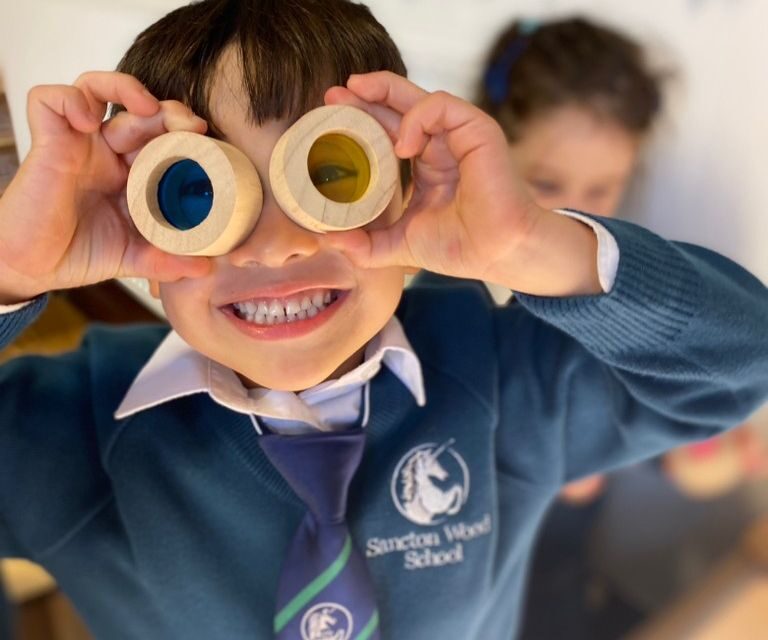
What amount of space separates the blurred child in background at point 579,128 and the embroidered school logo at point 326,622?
329 millimetres

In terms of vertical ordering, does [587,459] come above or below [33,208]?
below

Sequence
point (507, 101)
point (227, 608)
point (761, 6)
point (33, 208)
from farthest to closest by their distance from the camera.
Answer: point (507, 101)
point (761, 6)
point (227, 608)
point (33, 208)

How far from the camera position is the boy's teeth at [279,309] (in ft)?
1.52

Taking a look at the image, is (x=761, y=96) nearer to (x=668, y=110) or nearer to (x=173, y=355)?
(x=668, y=110)

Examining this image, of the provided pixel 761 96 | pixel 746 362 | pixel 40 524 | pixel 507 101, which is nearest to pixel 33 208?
pixel 40 524

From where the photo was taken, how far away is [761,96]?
813 mm

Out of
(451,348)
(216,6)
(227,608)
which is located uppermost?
(216,6)

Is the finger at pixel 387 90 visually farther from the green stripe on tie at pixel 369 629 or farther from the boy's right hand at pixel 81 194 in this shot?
the green stripe on tie at pixel 369 629

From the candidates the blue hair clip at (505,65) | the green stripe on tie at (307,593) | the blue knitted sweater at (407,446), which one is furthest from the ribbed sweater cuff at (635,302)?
the blue hair clip at (505,65)

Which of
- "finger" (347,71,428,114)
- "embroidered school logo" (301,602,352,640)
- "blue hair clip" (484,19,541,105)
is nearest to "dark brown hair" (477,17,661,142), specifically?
"blue hair clip" (484,19,541,105)

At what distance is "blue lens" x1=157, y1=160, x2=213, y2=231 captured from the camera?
40cm

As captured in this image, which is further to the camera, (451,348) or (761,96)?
(761,96)

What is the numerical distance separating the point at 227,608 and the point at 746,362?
0.38 metres

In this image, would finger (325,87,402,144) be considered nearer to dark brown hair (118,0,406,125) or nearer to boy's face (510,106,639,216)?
dark brown hair (118,0,406,125)
